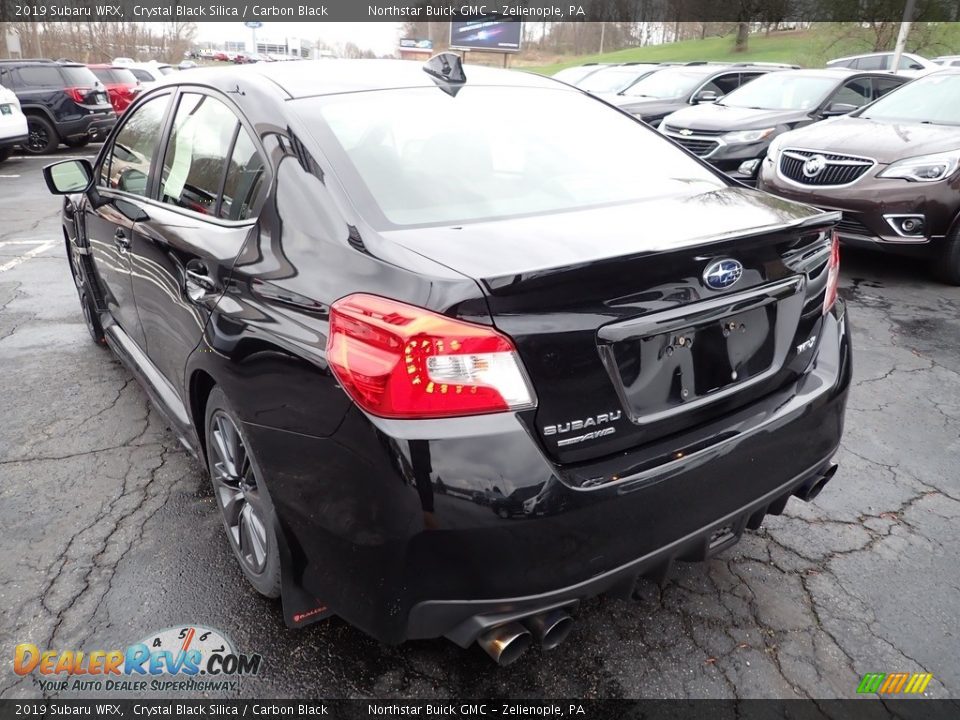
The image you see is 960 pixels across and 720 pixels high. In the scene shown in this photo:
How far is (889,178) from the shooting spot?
17.9 ft

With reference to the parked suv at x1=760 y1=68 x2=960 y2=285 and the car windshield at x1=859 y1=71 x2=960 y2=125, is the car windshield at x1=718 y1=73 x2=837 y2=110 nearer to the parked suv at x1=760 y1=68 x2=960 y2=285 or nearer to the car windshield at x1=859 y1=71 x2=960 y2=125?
the car windshield at x1=859 y1=71 x2=960 y2=125

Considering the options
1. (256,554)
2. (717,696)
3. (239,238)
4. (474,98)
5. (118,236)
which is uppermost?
(474,98)

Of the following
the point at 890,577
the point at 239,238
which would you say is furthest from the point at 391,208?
the point at 890,577

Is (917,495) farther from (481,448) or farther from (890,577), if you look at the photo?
(481,448)

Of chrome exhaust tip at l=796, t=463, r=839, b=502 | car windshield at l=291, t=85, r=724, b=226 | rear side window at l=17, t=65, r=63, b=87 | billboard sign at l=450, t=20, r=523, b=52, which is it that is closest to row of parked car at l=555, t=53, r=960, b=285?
car windshield at l=291, t=85, r=724, b=226

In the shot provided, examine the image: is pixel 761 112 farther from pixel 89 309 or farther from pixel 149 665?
pixel 149 665

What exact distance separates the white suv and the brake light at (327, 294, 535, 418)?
43.7ft

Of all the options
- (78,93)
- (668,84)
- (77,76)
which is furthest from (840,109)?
(77,76)

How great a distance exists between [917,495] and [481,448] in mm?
2335

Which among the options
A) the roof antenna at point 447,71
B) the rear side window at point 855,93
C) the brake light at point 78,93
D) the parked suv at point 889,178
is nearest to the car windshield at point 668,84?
the rear side window at point 855,93

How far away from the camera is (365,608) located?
5.72ft

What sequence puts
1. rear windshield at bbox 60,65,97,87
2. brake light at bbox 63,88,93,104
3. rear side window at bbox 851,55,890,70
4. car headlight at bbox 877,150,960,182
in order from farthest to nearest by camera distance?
rear side window at bbox 851,55,890,70 < rear windshield at bbox 60,65,97,87 < brake light at bbox 63,88,93,104 < car headlight at bbox 877,150,960,182

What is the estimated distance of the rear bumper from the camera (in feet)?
5.09

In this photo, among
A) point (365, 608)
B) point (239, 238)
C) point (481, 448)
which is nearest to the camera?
point (481, 448)
